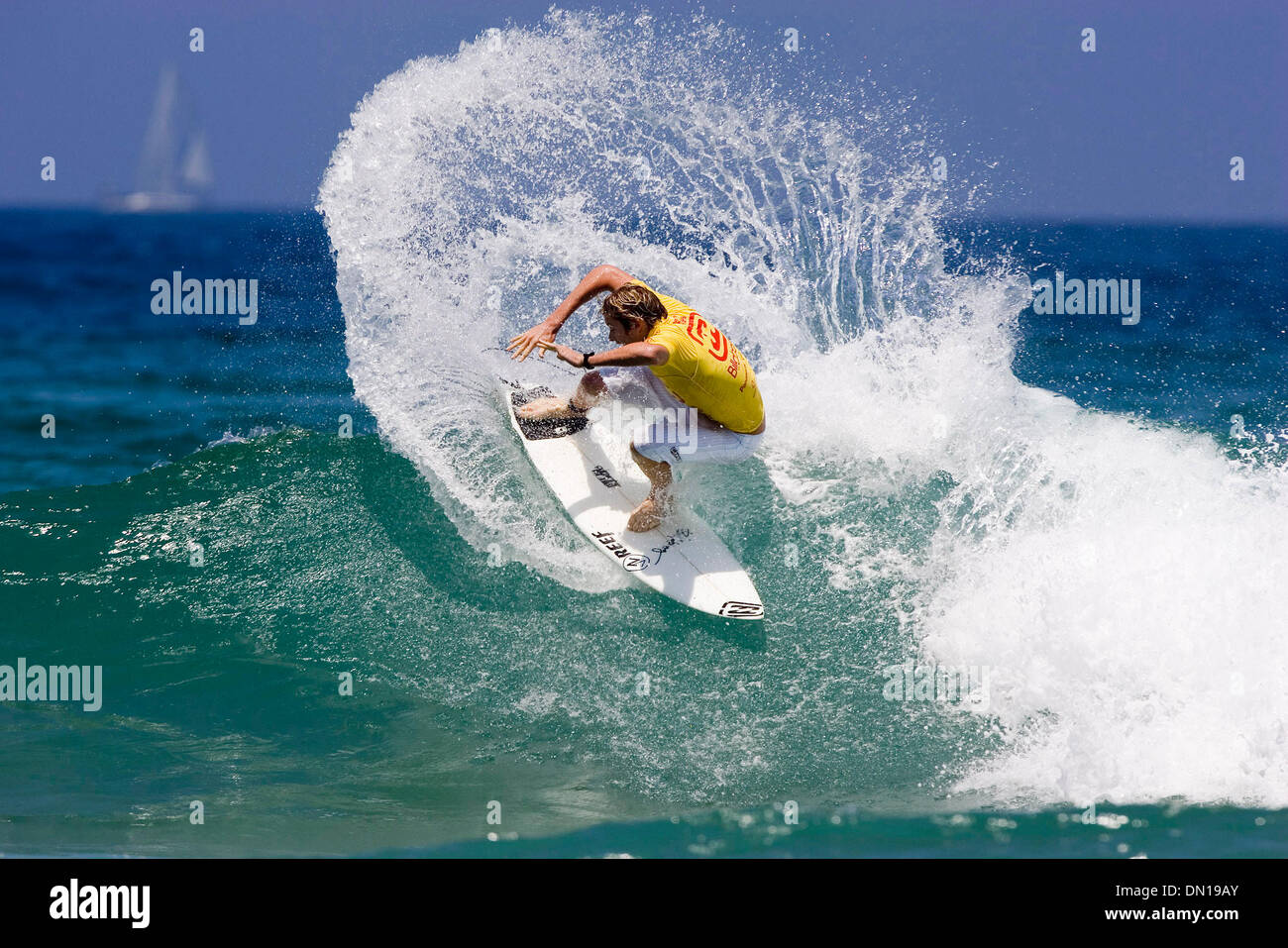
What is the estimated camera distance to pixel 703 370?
23.5ft

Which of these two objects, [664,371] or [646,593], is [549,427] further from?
[664,371]

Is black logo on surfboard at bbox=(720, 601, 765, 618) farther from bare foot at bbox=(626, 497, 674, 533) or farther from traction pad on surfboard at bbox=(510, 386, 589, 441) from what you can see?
traction pad on surfboard at bbox=(510, 386, 589, 441)

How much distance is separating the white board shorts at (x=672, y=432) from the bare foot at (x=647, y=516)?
0.47 m

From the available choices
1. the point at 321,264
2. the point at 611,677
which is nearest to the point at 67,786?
the point at 611,677

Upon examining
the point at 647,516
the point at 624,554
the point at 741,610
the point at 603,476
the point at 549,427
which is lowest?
the point at 741,610

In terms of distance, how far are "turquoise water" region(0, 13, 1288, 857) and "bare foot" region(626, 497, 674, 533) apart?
0.42 metres

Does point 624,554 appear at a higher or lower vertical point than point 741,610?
higher

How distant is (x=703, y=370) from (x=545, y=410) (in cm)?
228

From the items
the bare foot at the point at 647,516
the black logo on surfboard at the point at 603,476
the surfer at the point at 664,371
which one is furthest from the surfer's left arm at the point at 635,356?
the black logo on surfboard at the point at 603,476

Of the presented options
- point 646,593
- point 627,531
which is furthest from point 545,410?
point 646,593

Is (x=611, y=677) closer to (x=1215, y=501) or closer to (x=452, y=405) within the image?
(x=452, y=405)

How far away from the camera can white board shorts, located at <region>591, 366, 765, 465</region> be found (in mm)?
7621

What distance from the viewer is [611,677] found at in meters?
7.29

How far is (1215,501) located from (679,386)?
451 cm
